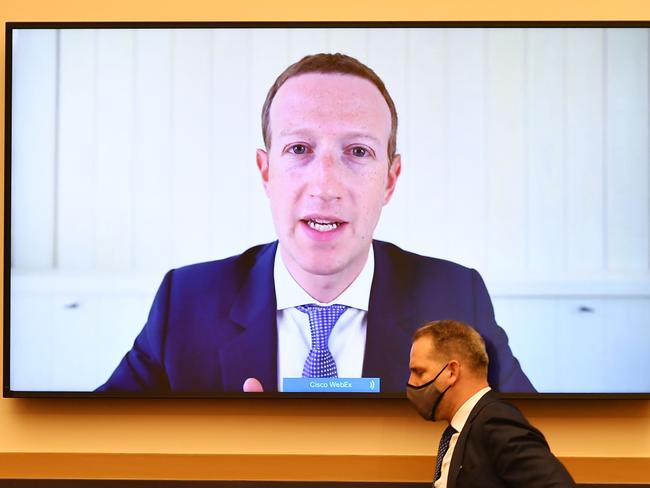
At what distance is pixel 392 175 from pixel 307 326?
672mm

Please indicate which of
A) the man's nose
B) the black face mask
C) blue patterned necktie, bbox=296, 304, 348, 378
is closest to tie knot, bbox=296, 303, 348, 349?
blue patterned necktie, bbox=296, 304, 348, 378

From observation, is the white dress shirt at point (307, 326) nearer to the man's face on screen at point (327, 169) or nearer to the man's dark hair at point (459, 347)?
the man's face on screen at point (327, 169)

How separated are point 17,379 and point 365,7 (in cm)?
200

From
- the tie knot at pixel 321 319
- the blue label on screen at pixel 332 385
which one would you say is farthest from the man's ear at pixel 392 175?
the blue label on screen at pixel 332 385

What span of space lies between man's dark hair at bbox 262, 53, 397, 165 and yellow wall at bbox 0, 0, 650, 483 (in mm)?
656

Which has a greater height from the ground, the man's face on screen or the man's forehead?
the man's forehead

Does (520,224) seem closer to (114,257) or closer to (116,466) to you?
(114,257)

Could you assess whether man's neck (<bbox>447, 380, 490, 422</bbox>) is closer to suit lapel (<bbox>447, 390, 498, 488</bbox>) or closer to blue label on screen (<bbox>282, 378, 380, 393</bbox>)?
suit lapel (<bbox>447, 390, 498, 488</bbox>)

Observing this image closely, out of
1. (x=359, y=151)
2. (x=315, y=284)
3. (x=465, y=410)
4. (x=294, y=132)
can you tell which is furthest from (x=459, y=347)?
(x=294, y=132)

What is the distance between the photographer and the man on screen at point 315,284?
11.2ft

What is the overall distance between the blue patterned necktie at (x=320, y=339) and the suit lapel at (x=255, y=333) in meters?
0.13

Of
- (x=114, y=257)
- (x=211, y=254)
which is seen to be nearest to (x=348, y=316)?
(x=211, y=254)

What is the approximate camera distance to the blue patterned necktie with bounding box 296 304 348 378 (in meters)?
3.39

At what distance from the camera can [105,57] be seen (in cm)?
350
